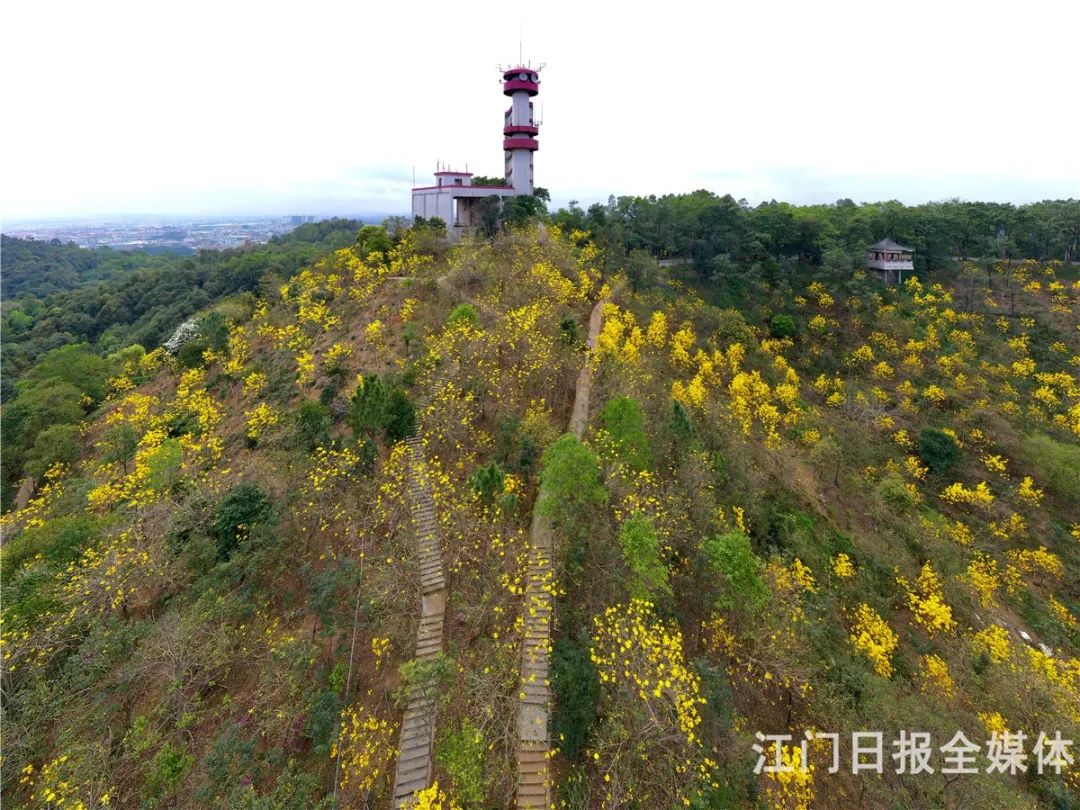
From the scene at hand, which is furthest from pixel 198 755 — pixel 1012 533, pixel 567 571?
pixel 1012 533

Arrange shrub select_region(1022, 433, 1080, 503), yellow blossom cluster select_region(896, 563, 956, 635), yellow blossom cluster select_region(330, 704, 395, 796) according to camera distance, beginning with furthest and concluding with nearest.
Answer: shrub select_region(1022, 433, 1080, 503) < yellow blossom cluster select_region(896, 563, 956, 635) < yellow blossom cluster select_region(330, 704, 395, 796)

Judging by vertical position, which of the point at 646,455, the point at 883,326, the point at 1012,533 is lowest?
the point at 1012,533

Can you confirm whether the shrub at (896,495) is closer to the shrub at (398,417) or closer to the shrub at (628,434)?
the shrub at (628,434)

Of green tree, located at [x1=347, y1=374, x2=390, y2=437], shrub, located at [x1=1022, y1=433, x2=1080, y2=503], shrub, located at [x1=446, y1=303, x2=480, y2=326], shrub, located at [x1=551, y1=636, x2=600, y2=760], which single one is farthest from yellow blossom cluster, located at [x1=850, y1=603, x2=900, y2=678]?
shrub, located at [x1=446, y1=303, x2=480, y2=326]

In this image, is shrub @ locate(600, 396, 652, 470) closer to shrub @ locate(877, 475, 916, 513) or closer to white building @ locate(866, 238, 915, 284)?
shrub @ locate(877, 475, 916, 513)

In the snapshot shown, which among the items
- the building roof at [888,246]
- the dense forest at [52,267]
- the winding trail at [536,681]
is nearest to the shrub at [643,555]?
the winding trail at [536,681]

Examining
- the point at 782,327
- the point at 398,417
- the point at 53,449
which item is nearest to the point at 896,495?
the point at 782,327

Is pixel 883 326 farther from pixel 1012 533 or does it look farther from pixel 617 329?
pixel 617 329
